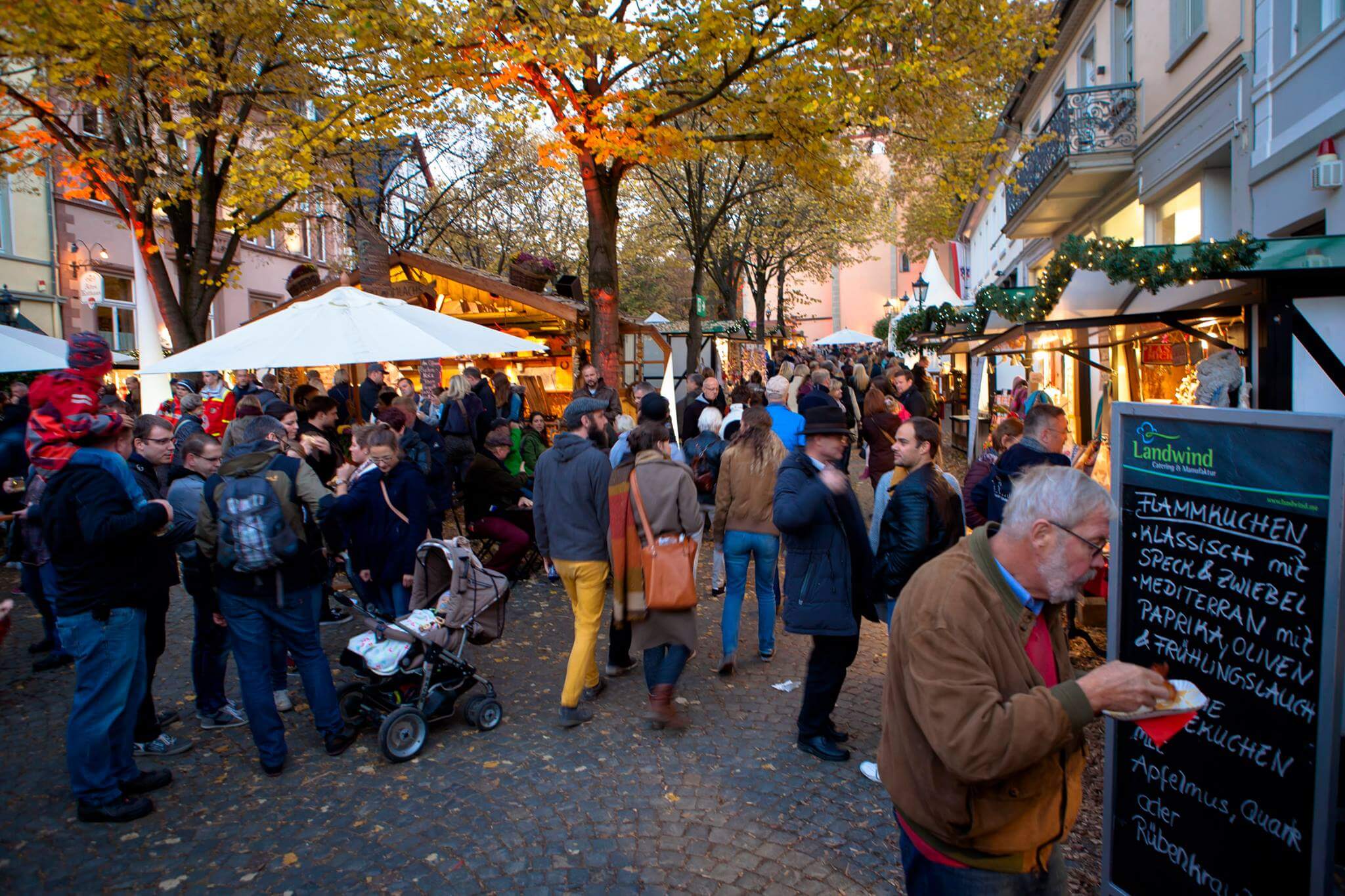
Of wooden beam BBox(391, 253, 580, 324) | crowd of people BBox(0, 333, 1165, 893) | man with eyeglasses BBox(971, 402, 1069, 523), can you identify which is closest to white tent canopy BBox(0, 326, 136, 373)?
crowd of people BBox(0, 333, 1165, 893)

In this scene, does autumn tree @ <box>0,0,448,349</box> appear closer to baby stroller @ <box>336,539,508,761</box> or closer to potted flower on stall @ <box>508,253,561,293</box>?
potted flower on stall @ <box>508,253,561,293</box>

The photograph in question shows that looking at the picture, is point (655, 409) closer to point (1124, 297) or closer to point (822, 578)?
point (822, 578)

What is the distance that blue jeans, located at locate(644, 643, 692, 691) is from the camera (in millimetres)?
5180

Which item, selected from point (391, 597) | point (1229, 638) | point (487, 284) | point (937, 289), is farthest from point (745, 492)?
point (937, 289)

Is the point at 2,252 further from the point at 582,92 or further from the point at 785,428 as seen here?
the point at 785,428

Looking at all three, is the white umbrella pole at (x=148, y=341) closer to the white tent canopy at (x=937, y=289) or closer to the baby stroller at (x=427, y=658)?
the baby stroller at (x=427, y=658)

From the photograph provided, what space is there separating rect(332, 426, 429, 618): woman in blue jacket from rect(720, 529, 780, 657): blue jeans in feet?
7.12

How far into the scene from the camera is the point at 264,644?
15.6 feet

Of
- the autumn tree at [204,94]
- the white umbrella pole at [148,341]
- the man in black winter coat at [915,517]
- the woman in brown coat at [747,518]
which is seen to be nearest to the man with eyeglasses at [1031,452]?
the man in black winter coat at [915,517]

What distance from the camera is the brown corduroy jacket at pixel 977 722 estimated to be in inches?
79.9

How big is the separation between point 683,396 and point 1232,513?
11825 millimetres

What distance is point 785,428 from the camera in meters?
8.39

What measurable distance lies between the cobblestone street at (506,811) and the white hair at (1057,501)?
2212mm

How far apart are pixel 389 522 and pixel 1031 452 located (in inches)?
164
